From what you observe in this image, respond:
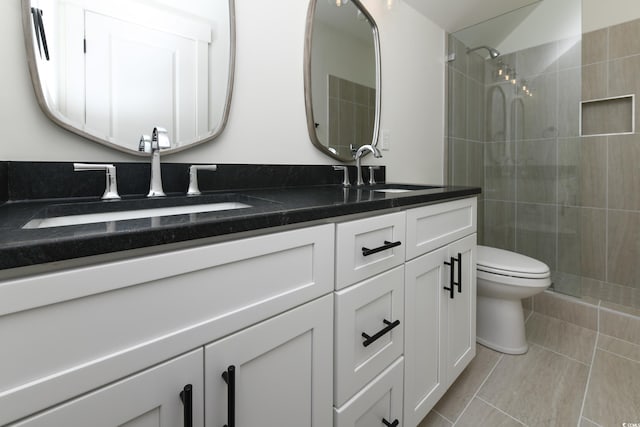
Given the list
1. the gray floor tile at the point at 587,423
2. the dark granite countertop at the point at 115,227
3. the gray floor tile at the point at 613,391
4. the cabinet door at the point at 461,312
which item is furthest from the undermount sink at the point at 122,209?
the gray floor tile at the point at 613,391

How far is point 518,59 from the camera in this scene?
2352 mm

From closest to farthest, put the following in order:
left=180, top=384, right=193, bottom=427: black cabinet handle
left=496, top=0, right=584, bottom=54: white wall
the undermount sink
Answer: left=180, top=384, right=193, bottom=427: black cabinet handle < the undermount sink < left=496, top=0, right=584, bottom=54: white wall

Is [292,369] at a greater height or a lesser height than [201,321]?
lesser

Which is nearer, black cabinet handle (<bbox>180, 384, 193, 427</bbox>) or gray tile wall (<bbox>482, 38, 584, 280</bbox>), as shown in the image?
black cabinet handle (<bbox>180, 384, 193, 427</bbox>)

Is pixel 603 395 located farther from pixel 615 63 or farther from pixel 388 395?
pixel 615 63

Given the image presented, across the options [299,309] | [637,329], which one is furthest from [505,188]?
[299,309]

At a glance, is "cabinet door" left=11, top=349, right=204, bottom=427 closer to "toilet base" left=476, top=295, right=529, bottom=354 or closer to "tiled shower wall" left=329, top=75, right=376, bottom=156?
"tiled shower wall" left=329, top=75, right=376, bottom=156

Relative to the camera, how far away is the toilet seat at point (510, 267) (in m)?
1.57

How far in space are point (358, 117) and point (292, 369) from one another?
1.33 meters

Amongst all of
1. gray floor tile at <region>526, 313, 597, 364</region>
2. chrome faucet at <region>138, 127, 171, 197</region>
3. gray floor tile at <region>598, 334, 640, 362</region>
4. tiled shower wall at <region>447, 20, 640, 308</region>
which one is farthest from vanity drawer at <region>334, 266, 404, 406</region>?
tiled shower wall at <region>447, 20, 640, 308</region>

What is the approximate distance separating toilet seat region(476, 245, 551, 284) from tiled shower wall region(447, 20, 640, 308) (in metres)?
0.63

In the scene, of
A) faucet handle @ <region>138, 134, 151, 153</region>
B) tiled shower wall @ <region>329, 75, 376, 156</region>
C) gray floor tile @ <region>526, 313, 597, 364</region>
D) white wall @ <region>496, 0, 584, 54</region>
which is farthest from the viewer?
white wall @ <region>496, 0, 584, 54</region>

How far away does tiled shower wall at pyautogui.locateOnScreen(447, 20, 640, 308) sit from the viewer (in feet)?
6.79

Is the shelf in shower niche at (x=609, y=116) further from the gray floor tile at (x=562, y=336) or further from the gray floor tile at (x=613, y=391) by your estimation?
the gray floor tile at (x=613, y=391)
